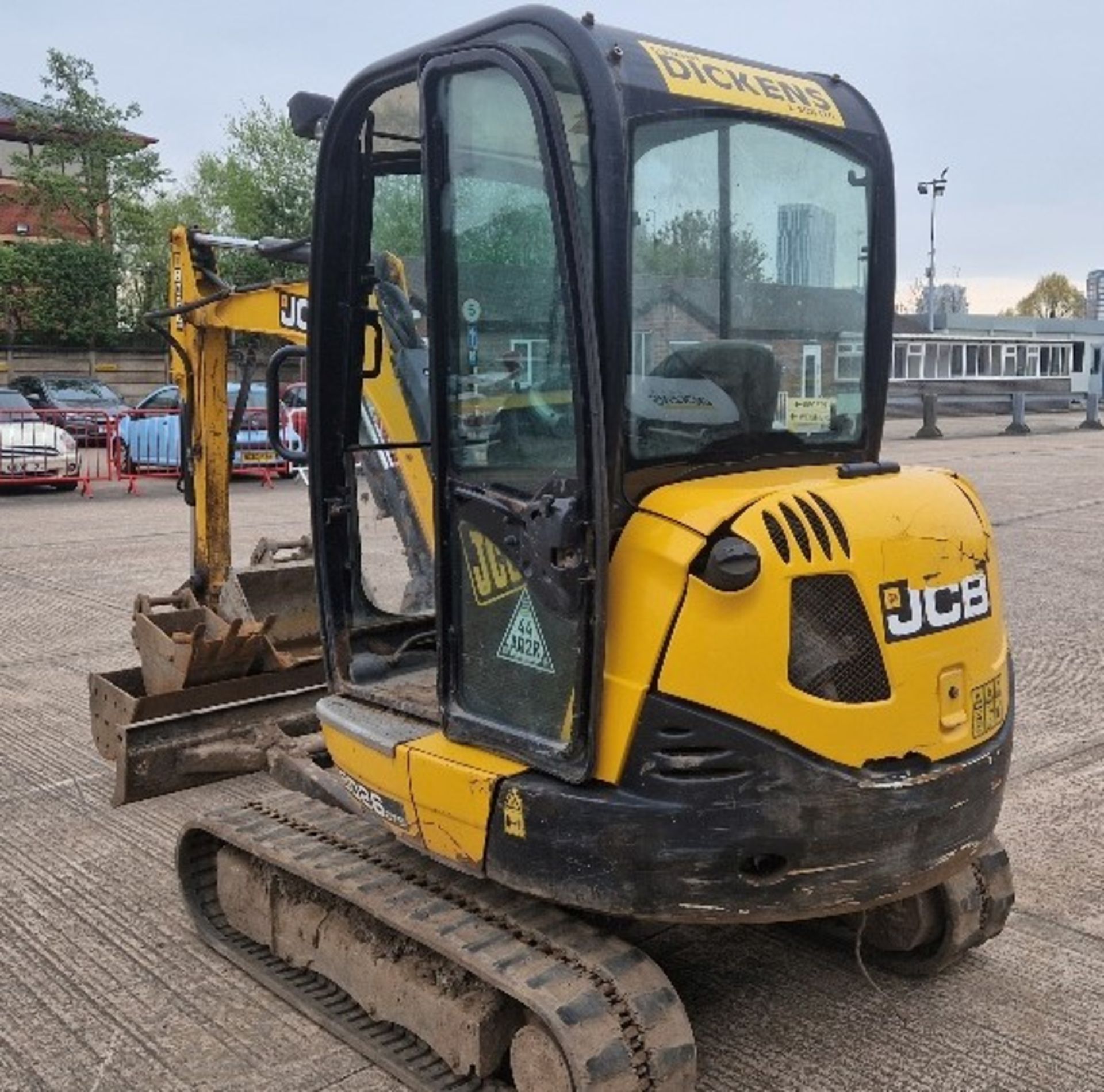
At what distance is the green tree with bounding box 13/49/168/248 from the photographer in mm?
41125

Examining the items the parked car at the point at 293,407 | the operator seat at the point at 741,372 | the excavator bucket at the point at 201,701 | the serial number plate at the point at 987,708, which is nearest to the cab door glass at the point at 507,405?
the operator seat at the point at 741,372

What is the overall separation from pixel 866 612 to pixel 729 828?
1.90ft

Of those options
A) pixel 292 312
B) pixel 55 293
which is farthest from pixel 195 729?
pixel 55 293

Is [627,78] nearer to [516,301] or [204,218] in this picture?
[516,301]

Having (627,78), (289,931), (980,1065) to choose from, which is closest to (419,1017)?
(289,931)

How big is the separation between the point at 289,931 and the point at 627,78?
255 cm

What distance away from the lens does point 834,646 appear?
2984 mm

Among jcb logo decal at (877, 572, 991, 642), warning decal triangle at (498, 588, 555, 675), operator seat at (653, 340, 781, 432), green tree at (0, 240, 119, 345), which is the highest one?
green tree at (0, 240, 119, 345)

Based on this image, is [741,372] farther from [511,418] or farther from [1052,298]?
[1052,298]

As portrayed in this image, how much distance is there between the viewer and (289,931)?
12.7ft

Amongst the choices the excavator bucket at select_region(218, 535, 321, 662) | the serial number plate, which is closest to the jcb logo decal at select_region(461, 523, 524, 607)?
the serial number plate

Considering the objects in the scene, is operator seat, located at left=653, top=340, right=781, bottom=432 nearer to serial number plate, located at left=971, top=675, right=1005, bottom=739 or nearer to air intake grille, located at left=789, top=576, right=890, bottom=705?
air intake grille, located at left=789, top=576, right=890, bottom=705

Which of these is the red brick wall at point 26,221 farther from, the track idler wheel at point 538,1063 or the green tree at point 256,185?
the track idler wheel at point 538,1063

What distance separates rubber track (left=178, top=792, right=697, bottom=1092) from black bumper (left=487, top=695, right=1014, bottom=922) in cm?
16
